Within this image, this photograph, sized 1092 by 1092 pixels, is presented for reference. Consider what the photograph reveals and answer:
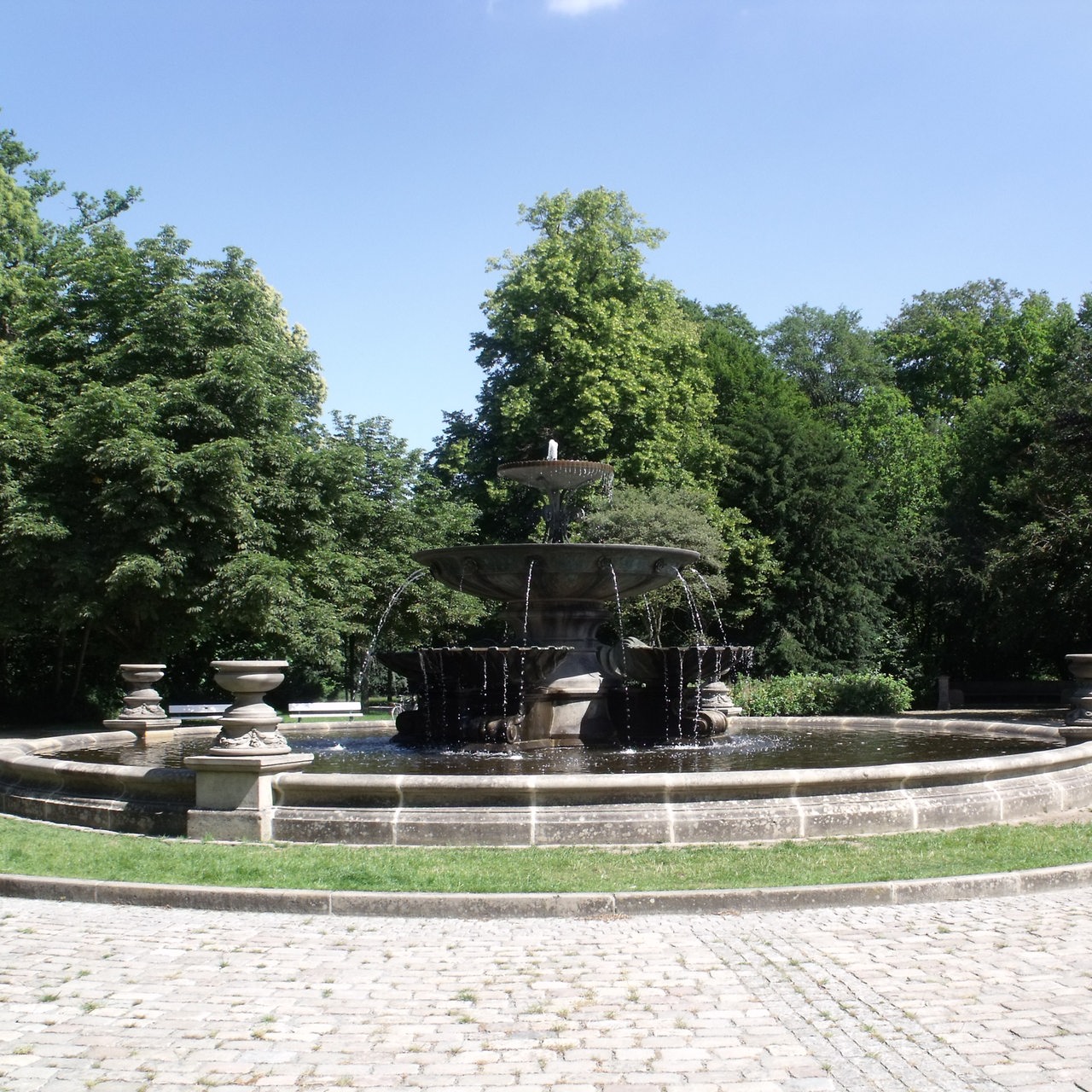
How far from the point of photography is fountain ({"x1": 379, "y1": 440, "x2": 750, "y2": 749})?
44.8ft

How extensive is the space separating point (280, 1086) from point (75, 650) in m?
29.8

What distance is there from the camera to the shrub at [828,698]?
84.1 ft

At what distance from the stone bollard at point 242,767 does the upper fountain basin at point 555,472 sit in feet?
22.5

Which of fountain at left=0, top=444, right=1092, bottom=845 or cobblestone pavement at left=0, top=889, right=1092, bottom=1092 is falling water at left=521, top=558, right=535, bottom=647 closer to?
fountain at left=0, top=444, right=1092, bottom=845

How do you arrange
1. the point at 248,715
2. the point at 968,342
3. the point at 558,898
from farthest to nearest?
1. the point at 968,342
2. the point at 248,715
3. the point at 558,898

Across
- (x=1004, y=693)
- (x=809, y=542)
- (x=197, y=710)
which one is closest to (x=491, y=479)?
(x=809, y=542)

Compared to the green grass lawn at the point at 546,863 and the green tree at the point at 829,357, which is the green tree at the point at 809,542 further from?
the green grass lawn at the point at 546,863

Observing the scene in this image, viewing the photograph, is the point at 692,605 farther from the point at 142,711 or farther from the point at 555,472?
the point at 142,711

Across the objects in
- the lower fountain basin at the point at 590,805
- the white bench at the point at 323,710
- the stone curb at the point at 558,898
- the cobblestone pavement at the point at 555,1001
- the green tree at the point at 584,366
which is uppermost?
the green tree at the point at 584,366

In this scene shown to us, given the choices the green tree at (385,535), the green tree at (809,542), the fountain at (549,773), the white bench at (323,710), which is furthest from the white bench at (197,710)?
the green tree at (809,542)

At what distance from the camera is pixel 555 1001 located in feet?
17.7

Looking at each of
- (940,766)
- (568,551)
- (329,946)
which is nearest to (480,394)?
(568,551)

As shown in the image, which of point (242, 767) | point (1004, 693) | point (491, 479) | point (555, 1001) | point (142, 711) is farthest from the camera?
point (1004, 693)

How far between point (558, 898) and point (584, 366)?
2889 centimetres
